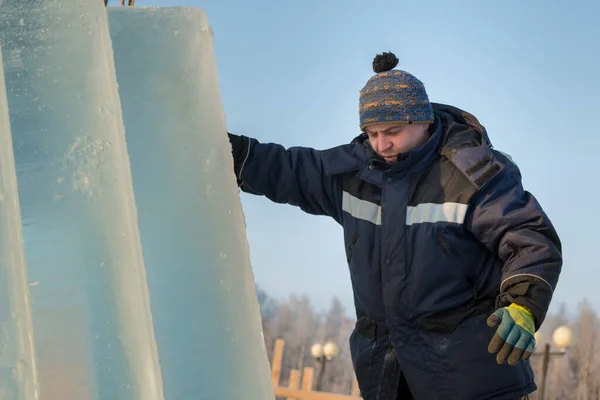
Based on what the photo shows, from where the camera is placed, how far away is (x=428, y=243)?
92.0 inches

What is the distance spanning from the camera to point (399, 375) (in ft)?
8.08

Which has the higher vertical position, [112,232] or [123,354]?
[112,232]

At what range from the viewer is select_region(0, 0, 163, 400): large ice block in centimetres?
91

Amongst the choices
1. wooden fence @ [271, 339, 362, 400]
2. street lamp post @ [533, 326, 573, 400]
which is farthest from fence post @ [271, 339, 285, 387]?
street lamp post @ [533, 326, 573, 400]

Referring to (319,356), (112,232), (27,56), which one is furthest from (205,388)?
(319,356)

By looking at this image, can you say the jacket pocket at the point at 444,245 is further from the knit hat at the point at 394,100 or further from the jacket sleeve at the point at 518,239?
the knit hat at the point at 394,100

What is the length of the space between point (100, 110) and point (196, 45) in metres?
0.25

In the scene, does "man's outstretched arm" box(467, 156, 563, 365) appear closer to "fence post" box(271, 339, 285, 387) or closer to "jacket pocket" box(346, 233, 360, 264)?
"jacket pocket" box(346, 233, 360, 264)

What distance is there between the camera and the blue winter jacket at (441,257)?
2320 mm

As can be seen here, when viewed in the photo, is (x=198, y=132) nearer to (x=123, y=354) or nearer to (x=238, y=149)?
(x=123, y=354)

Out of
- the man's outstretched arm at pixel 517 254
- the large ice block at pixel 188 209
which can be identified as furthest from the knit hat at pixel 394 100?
the large ice block at pixel 188 209

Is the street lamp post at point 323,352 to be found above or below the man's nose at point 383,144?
below

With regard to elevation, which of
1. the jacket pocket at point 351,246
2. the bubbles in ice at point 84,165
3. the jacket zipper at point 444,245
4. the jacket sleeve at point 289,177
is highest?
the jacket sleeve at point 289,177

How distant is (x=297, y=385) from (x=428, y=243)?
33.0 feet
